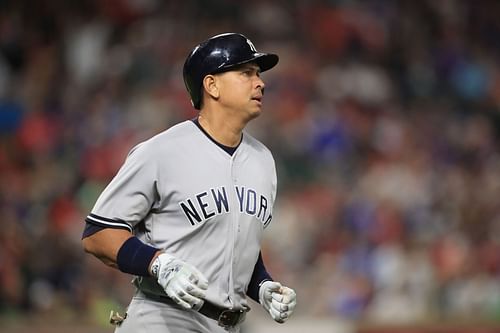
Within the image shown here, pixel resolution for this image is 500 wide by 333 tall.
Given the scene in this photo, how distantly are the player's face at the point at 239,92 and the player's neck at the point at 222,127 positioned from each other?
60mm

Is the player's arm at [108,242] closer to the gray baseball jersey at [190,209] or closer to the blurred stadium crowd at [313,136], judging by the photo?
the gray baseball jersey at [190,209]

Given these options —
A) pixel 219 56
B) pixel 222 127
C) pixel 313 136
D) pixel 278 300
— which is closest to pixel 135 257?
pixel 278 300

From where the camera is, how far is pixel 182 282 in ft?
11.0

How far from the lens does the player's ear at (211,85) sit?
3.88 metres

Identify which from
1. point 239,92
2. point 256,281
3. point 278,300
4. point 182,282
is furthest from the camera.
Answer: point 256,281

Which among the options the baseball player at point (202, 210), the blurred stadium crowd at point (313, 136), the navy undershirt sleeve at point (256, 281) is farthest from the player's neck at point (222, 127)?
the blurred stadium crowd at point (313, 136)

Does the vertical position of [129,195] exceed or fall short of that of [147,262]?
it exceeds it

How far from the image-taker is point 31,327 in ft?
A: 22.4

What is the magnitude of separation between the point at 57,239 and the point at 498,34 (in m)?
5.25

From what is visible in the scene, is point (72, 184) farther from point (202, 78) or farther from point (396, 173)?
point (202, 78)

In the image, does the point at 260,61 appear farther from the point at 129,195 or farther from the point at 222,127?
the point at 129,195

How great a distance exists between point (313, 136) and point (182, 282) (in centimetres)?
588

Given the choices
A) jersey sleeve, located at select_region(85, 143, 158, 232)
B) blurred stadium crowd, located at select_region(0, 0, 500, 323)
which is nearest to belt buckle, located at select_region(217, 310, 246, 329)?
jersey sleeve, located at select_region(85, 143, 158, 232)

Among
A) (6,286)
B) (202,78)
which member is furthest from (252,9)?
(202,78)
